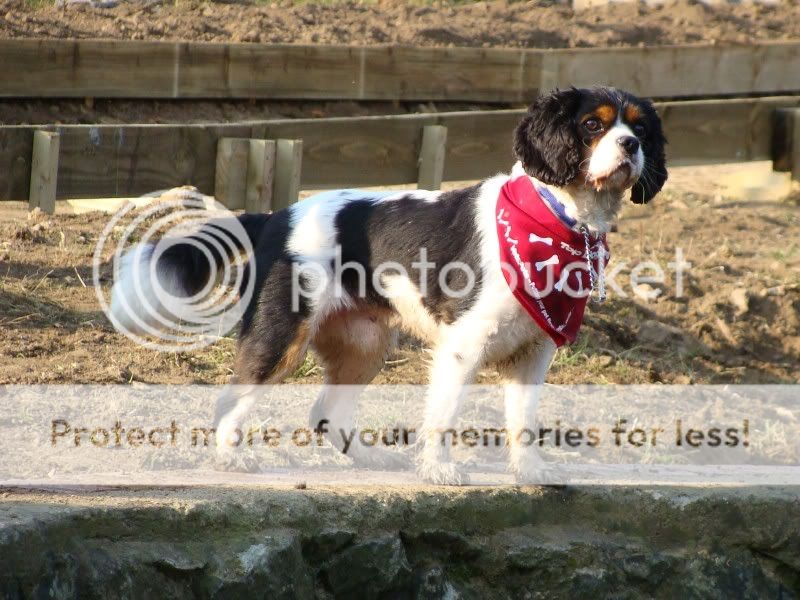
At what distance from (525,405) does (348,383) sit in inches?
36.6

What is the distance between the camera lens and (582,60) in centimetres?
1193

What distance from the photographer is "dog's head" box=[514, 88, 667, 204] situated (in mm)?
5023

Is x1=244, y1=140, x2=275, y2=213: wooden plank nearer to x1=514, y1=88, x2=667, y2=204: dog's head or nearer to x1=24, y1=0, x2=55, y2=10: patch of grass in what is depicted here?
x1=514, y1=88, x2=667, y2=204: dog's head

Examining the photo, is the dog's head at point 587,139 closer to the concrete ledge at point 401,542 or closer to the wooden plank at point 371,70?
the concrete ledge at point 401,542

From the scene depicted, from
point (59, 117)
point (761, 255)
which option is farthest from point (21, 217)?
point (761, 255)

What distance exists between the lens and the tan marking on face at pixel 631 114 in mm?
5125

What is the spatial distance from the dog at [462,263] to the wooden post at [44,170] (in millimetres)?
2236

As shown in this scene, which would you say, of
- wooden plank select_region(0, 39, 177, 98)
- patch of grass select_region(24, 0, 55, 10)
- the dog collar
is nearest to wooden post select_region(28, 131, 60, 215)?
wooden plank select_region(0, 39, 177, 98)

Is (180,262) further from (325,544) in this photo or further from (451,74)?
(451,74)

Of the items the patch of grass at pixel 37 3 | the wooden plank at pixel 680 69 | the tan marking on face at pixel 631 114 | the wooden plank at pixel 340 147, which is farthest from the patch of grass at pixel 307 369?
the patch of grass at pixel 37 3

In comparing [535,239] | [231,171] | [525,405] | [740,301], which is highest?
[535,239]

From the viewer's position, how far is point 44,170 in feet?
25.5

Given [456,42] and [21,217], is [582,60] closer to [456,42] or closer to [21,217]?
[456,42]

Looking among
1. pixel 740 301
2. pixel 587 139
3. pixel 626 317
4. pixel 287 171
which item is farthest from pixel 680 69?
pixel 587 139
